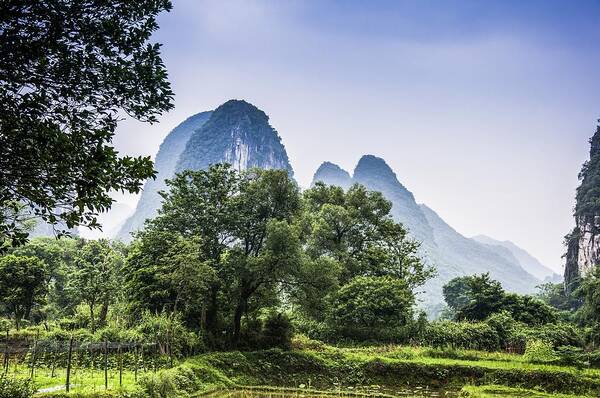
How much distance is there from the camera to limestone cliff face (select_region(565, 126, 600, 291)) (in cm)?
6109

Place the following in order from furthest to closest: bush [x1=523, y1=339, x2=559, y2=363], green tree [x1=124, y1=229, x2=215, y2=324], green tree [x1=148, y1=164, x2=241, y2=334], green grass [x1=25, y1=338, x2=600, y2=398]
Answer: green tree [x1=148, y1=164, x2=241, y2=334] < green tree [x1=124, y1=229, x2=215, y2=324] < bush [x1=523, y1=339, x2=559, y2=363] < green grass [x1=25, y1=338, x2=600, y2=398]

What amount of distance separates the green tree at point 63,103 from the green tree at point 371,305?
20862mm

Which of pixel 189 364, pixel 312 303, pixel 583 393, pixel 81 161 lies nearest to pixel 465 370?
pixel 583 393

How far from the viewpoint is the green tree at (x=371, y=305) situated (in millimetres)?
25141

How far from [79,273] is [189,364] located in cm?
1274

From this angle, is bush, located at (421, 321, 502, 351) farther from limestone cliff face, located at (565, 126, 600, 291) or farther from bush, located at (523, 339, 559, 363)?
limestone cliff face, located at (565, 126, 600, 291)

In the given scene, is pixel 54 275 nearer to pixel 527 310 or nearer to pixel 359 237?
pixel 359 237

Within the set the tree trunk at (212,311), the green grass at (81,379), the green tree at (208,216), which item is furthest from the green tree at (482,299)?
the green grass at (81,379)

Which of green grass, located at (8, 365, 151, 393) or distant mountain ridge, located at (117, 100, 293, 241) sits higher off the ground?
distant mountain ridge, located at (117, 100, 293, 241)

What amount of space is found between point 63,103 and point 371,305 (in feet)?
71.6

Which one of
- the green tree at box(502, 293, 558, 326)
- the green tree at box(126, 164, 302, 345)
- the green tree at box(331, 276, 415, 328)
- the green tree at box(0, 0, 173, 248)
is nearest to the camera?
the green tree at box(0, 0, 173, 248)

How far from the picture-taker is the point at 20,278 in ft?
82.0

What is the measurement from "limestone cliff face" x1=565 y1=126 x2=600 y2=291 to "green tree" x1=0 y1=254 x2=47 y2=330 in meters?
62.6

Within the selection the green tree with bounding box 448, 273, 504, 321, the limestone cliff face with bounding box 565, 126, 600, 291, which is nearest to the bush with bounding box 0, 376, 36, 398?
the green tree with bounding box 448, 273, 504, 321
